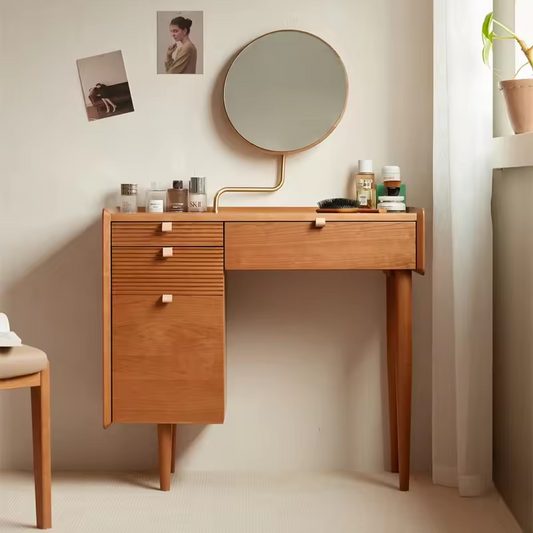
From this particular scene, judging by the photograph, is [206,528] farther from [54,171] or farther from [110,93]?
[110,93]

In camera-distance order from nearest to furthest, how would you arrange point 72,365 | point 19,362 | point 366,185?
point 19,362 < point 366,185 < point 72,365

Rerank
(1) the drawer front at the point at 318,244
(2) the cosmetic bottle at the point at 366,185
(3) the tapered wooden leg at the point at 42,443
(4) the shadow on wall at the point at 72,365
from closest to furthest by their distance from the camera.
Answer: (3) the tapered wooden leg at the point at 42,443
(1) the drawer front at the point at 318,244
(2) the cosmetic bottle at the point at 366,185
(4) the shadow on wall at the point at 72,365

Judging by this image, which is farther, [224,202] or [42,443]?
[224,202]

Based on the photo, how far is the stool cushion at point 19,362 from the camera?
6.52 feet

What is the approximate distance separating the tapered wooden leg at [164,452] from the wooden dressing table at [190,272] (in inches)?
2.8

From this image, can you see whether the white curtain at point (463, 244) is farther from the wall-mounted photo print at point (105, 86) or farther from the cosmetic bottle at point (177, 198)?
the wall-mounted photo print at point (105, 86)

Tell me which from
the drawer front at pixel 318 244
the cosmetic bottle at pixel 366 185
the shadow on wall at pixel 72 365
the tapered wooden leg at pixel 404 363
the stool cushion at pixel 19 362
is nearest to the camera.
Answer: the stool cushion at pixel 19 362

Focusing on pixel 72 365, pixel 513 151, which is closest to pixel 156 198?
pixel 72 365

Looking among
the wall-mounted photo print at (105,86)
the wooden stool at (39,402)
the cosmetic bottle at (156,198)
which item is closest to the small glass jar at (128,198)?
the cosmetic bottle at (156,198)

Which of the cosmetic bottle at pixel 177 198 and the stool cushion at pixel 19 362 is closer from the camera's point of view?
the stool cushion at pixel 19 362

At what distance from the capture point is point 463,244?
230cm

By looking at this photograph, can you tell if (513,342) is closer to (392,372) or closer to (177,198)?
(392,372)

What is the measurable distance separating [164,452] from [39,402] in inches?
18.6

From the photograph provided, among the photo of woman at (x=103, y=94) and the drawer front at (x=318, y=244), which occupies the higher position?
the photo of woman at (x=103, y=94)
